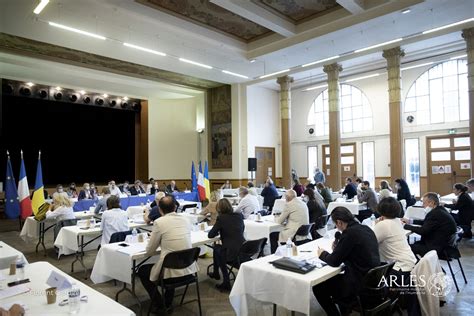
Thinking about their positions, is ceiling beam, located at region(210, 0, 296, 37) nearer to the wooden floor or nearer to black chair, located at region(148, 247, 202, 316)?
the wooden floor

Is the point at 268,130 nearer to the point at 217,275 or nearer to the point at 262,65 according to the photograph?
the point at 262,65

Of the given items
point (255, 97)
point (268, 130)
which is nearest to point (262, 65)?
point (255, 97)

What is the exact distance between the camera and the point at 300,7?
31.9ft

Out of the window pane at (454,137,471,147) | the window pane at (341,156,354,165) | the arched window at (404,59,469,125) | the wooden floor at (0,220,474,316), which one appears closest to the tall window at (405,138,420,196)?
the arched window at (404,59,469,125)

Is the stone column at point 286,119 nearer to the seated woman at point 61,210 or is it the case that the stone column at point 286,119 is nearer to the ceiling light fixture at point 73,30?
the ceiling light fixture at point 73,30

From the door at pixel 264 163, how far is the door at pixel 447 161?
24.1ft

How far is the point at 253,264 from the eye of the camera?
3.39m

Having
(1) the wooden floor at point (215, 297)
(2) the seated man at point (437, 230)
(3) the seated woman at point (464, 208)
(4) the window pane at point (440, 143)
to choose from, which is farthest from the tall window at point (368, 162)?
(2) the seated man at point (437, 230)

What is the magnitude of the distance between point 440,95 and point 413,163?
298 cm

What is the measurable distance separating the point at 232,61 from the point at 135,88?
5.57 meters

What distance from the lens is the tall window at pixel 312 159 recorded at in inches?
682

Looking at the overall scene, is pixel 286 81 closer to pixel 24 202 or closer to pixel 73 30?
pixel 73 30

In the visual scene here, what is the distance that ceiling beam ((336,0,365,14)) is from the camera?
862 cm

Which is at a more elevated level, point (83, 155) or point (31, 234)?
point (83, 155)
